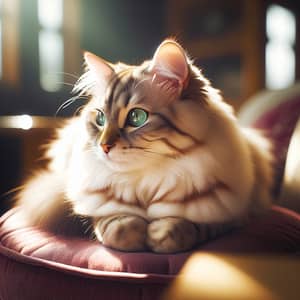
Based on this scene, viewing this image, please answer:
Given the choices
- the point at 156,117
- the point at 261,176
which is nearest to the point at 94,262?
the point at 156,117

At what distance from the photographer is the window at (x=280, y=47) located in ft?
5.44

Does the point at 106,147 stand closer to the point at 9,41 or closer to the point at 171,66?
the point at 171,66

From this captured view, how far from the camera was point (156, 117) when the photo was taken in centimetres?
62

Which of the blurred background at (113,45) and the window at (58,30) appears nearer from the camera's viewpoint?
the blurred background at (113,45)

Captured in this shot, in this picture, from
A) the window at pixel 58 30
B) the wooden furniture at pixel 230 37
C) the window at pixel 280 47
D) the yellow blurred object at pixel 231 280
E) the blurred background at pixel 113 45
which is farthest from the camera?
the window at pixel 280 47

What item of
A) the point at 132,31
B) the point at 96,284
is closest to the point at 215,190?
the point at 96,284

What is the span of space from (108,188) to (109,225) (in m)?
0.06

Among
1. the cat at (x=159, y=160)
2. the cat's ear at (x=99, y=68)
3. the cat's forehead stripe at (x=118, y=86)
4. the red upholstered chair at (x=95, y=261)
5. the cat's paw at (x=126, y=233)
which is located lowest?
the red upholstered chair at (x=95, y=261)

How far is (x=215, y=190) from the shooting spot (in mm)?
636

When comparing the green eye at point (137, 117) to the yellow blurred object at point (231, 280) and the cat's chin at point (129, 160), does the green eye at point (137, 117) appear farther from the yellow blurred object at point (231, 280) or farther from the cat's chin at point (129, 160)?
the yellow blurred object at point (231, 280)

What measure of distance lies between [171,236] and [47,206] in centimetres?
25

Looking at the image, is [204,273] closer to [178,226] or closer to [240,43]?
[178,226]

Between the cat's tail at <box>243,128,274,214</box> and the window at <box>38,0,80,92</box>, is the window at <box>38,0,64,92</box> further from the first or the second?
the cat's tail at <box>243,128,274,214</box>

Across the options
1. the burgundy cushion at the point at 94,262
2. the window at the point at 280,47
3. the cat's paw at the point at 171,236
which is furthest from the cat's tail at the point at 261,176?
the window at the point at 280,47
